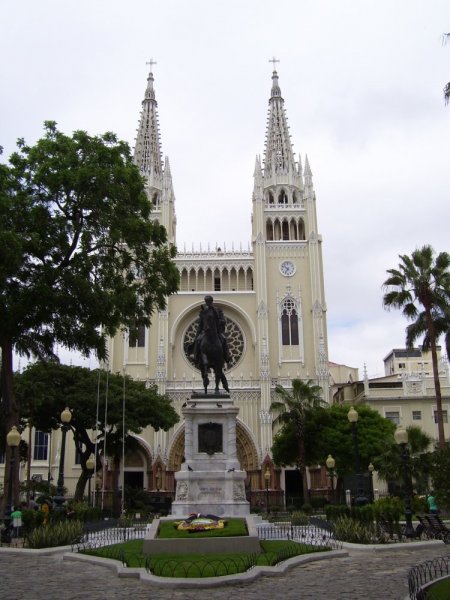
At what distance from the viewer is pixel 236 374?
175 feet

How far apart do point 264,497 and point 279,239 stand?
21.8 meters

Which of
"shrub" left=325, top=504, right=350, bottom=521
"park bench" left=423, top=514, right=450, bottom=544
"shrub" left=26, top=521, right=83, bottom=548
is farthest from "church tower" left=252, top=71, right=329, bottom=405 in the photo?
"shrub" left=26, top=521, right=83, bottom=548

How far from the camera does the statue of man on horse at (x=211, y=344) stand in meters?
19.2

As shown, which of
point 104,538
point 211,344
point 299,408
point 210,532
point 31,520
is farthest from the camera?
point 299,408

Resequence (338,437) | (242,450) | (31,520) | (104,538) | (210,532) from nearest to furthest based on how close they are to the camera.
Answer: (210,532), (31,520), (104,538), (338,437), (242,450)

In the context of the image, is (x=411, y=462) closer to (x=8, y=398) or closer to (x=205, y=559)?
(x=8, y=398)

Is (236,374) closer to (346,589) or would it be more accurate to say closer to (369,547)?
(369,547)

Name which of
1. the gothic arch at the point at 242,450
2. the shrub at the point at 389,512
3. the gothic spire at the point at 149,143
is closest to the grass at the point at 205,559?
the shrub at the point at 389,512

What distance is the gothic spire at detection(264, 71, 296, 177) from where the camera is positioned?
60.9m

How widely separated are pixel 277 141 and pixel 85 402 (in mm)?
36130

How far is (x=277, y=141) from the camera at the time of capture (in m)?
63.0

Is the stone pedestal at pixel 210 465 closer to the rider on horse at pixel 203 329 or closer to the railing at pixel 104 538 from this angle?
the rider on horse at pixel 203 329

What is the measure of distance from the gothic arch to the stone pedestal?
108 ft

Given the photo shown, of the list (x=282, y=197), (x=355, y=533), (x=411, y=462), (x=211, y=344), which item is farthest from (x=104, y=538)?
(x=282, y=197)
